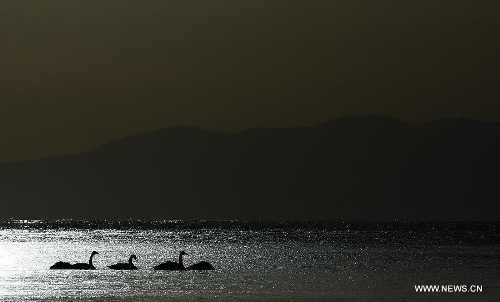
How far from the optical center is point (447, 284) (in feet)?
168

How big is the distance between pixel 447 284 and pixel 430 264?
16.6m

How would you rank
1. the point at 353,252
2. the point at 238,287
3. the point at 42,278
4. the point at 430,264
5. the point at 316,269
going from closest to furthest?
the point at 238,287, the point at 42,278, the point at 316,269, the point at 430,264, the point at 353,252

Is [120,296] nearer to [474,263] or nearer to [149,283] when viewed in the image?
[149,283]

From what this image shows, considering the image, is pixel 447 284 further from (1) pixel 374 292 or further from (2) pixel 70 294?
(2) pixel 70 294

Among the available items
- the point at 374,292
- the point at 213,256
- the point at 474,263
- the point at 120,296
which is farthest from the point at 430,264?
the point at 120,296

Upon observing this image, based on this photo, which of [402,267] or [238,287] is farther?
[402,267]

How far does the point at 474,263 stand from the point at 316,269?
1071cm

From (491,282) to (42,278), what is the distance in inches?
770

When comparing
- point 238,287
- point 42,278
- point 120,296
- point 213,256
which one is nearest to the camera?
point 120,296

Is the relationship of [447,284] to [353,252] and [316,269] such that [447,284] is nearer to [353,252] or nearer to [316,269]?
[316,269]

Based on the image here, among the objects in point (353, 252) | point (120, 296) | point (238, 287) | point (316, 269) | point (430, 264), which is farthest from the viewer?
point (353, 252)

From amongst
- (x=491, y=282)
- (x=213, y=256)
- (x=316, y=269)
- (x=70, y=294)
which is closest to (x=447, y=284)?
(x=491, y=282)

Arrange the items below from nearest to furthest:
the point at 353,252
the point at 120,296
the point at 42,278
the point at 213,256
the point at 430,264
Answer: the point at 120,296 → the point at 42,278 → the point at 430,264 → the point at 213,256 → the point at 353,252

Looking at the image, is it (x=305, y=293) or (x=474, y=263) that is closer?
(x=305, y=293)
